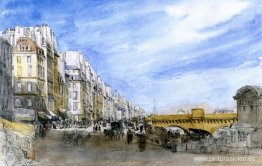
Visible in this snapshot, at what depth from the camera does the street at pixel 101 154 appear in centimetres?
699

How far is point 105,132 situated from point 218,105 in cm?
116

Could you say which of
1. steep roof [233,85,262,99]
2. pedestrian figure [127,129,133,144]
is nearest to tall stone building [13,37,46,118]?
pedestrian figure [127,129,133,144]

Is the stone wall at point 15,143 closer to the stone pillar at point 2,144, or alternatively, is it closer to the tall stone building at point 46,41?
the stone pillar at point 2,144

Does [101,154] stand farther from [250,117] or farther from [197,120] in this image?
[250,117]

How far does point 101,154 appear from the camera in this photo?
7.02 m

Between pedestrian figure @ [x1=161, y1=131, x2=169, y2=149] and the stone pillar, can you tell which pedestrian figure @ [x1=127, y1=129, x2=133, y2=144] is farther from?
the stone pillar

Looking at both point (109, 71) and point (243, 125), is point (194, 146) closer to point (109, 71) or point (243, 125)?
→ point (243, 125)

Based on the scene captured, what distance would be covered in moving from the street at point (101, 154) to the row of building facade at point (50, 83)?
0.26 metres

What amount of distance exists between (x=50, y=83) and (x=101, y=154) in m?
0.87

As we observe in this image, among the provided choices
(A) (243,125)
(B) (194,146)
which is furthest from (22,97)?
(A) (243,125)

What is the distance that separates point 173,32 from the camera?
7.10 m

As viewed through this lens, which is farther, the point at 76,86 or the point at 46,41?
the point at 76,86

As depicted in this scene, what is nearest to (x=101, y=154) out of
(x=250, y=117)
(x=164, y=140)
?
(x=164, y=140)

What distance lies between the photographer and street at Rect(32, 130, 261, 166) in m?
6.99
